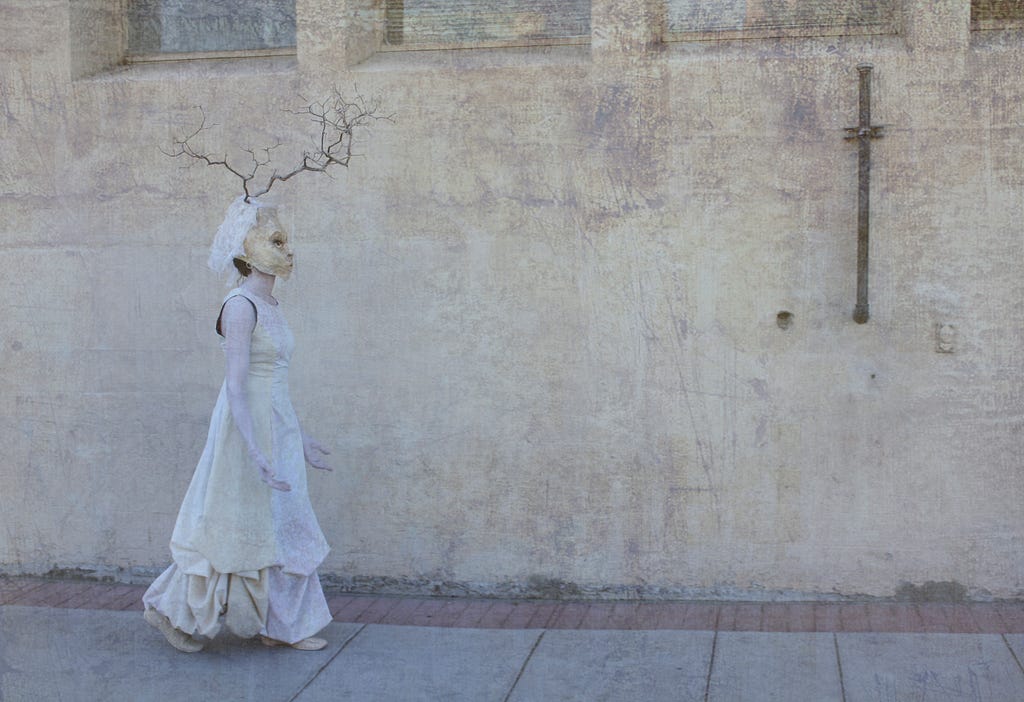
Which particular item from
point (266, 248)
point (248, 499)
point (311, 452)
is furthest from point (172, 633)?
point (266, 248)

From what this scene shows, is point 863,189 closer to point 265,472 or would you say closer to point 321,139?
point 321,139

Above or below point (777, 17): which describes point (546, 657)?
below

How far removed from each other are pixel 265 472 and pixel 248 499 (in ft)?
1.04

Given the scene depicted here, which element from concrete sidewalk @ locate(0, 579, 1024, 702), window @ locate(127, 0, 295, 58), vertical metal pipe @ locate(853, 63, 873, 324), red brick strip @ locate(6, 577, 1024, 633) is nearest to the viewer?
concrete sidewalk @ locate(0, 579, 1024, 702)

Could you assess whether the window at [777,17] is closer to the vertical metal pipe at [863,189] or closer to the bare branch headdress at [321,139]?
the vertical metal pipe at [863,189]

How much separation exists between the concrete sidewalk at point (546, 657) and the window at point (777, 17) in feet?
9.51

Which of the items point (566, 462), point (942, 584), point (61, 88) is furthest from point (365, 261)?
point (942, 584)

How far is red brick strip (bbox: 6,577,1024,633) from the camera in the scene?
5.90 meters

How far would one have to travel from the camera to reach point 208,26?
703cm

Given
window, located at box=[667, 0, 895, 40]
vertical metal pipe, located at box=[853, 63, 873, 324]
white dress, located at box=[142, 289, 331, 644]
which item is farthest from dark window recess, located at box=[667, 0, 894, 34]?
white dress, located at box=[142, 289, 331, 644]

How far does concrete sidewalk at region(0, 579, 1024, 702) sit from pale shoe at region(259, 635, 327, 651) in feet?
0.13

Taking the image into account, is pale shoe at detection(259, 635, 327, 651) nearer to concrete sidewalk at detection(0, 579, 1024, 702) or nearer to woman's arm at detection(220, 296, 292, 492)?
concrete sidewalk at detection(0, 579, 1024, 702)

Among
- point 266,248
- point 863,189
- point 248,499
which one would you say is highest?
point 863,189

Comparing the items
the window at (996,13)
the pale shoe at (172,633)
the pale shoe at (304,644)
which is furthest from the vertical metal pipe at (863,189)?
the pale shoe at (172,633)
